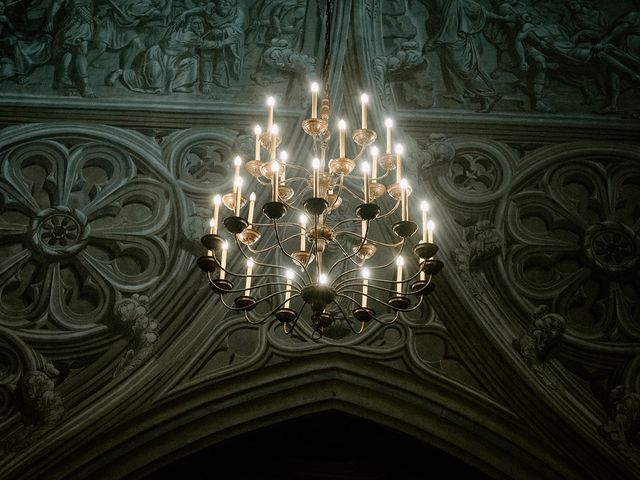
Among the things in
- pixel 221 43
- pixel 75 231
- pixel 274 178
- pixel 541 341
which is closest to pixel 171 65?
pixel 221 43

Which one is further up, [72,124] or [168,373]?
[72,124]

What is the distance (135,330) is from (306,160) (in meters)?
2.22

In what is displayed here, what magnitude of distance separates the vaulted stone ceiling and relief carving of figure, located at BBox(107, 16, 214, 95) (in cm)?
2

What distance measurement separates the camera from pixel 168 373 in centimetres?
761

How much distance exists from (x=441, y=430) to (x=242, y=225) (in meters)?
2.97

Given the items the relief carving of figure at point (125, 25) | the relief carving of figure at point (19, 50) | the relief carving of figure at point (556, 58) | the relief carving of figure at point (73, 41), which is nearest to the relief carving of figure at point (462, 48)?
the relief carving of figure at point (556, 58)

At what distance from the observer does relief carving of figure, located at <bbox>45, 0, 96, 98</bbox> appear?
8664 mm

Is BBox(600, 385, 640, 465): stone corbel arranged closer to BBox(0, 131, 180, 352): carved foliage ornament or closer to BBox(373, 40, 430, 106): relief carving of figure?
BBox(373, 40, 430, 106): relief carving of figure

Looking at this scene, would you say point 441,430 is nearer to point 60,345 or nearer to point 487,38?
point 60,345

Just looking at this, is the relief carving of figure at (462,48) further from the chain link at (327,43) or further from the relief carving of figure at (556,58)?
the chain link at (327,43)

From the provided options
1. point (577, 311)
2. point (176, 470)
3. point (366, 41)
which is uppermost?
point (366, 41)

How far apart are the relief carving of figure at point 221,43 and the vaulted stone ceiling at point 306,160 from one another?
2 cm

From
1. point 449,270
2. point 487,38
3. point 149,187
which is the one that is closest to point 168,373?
point 149,187

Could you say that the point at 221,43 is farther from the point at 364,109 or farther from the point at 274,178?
the point at 274,178
